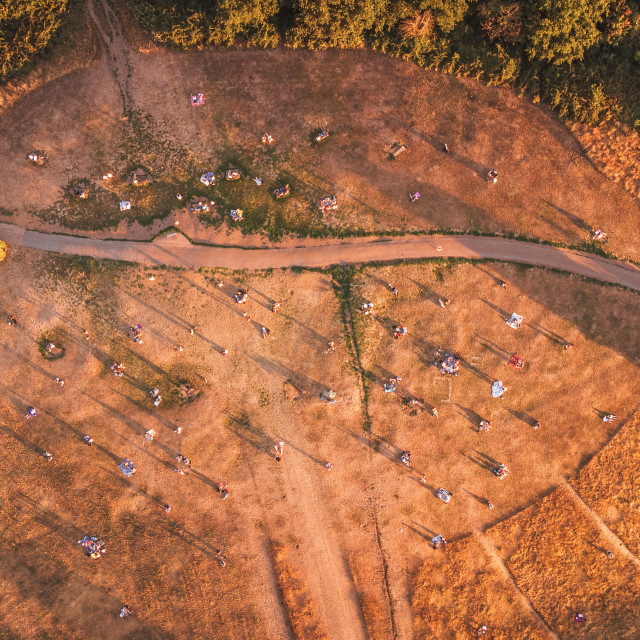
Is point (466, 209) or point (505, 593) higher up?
point (466, 209)

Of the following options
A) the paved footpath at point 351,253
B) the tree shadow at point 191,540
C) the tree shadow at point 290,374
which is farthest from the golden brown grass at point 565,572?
the tree shadow at point 191,540

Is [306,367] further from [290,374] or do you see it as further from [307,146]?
[307,146]

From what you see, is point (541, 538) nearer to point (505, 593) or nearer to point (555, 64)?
point (505, 593)

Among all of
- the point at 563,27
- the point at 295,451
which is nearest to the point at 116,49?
the point at 563,27

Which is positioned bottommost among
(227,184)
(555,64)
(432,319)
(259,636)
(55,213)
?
(259,636)

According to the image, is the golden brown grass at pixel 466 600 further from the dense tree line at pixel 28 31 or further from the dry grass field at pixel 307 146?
the dense tree line at pixel 28 31

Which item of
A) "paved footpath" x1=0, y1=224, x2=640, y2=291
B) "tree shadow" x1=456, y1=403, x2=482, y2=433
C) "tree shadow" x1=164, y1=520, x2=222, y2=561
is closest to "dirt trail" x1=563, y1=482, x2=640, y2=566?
"tree shadow" x1=456, y1=403, x2=482, y2=433

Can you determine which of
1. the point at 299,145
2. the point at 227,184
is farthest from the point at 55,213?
the point at 299,145
